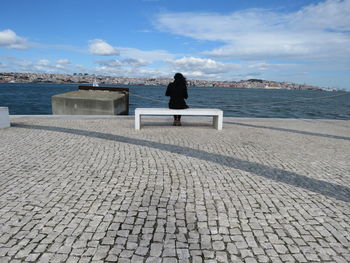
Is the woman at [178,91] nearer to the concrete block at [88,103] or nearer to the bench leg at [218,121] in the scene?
the bench leg at [218,121]

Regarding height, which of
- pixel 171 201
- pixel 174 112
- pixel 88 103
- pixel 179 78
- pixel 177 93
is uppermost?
pixel 179 78

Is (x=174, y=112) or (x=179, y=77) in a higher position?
(x=179, y=77)

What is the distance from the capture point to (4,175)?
450 centimetres

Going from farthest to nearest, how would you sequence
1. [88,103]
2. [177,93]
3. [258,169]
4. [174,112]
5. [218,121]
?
[88,103] → [177,93] → [218,121] → [174,112] → [258,169]

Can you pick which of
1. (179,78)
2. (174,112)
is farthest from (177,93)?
(174,112)

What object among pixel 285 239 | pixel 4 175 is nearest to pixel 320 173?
pixel 285 239

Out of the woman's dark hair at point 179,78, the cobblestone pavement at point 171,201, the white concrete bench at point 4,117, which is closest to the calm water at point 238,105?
the woman's dark hair at point 179,78

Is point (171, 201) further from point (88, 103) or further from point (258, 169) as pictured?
point (88, 103)

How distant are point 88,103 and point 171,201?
11.6 m

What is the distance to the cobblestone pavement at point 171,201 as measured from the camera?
2.66 m

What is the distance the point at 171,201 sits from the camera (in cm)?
367

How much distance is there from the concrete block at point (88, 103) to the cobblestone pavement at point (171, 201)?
6.66 m

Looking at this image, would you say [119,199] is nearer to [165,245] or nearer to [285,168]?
[165,245]

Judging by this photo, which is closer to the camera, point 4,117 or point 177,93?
point 4,117
